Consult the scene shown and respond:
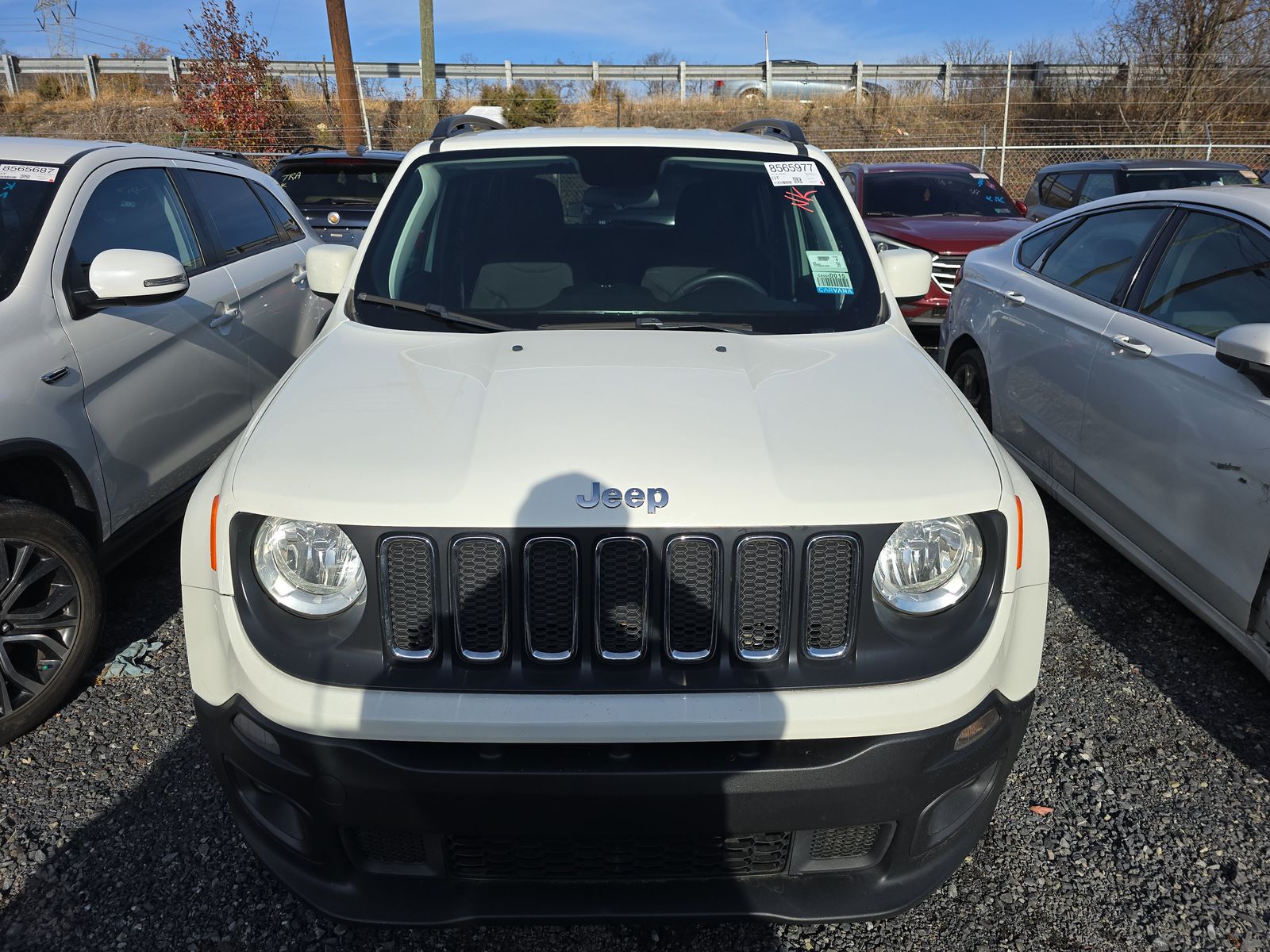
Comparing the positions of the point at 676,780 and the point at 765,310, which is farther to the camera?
the point at 765,310

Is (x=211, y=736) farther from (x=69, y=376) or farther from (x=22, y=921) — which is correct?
(x=69, y=376)

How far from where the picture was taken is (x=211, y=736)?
6.88 ft

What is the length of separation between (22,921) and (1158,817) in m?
3.15

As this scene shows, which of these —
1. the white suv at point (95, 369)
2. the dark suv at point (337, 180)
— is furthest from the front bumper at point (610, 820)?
the dark suv at point (337, 180)

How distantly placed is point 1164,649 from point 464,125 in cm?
363

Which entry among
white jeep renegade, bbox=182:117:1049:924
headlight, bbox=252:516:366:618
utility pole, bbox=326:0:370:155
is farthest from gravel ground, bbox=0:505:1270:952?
utility pole, bbox=326:0:370:155

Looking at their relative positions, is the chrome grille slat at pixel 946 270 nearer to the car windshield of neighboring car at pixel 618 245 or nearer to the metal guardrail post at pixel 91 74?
the car windshield of neighboring car at pixel 618 245

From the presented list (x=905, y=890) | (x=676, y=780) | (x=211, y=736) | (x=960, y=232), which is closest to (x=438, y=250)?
(x=211, y=736)

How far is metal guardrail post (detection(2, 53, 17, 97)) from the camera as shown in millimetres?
30359

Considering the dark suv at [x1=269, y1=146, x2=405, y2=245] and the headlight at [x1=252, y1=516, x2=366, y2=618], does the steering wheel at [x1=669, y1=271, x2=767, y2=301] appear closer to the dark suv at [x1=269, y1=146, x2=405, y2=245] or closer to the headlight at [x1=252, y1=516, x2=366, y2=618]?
the headlight at [x1=252, y1=516, x2=366, y2=618]

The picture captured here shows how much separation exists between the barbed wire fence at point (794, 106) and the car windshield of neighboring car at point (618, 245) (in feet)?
53.8

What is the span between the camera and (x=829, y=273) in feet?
10.3

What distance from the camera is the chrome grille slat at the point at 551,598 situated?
194cm

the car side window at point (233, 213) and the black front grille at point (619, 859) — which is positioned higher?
the car side window at point (233, 213)
